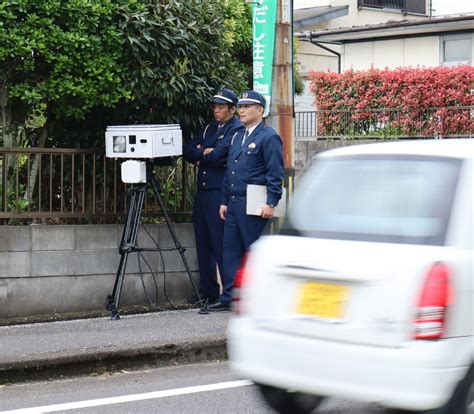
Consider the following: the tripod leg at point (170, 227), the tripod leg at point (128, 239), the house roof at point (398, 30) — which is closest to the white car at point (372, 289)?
the tripod leg at point (128, 239)

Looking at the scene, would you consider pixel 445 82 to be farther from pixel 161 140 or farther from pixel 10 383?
pixel 10 383

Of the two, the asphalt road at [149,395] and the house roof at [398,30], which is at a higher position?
the house roof at [398,30]

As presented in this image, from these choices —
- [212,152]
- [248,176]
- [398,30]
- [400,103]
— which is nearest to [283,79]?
[212,152]

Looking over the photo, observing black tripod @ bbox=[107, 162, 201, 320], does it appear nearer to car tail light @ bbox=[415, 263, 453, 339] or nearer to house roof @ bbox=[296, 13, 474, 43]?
car tail light @ bbox=[415, 263, 453, 339]

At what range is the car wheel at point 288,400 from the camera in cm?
562

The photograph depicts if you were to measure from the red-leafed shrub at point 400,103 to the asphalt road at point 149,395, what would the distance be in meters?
12.4

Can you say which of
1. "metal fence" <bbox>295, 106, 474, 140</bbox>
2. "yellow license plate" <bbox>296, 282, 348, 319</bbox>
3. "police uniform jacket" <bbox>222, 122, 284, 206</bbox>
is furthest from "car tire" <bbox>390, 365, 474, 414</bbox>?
"metal fence" <bbox>295, 106, 474, 140</bbox>

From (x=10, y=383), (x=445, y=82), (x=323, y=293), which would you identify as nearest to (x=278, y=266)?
(x=323, y=293)

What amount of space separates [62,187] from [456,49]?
18.0 m

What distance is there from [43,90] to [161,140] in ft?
3.82

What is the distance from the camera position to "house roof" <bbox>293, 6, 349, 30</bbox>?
3017 cm

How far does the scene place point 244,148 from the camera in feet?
29.8

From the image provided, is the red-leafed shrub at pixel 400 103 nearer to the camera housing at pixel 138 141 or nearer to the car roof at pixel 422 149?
the camera housing at pixel 138 141

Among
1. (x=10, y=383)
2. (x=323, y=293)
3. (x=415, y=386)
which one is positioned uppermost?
(x=323, y=293)
